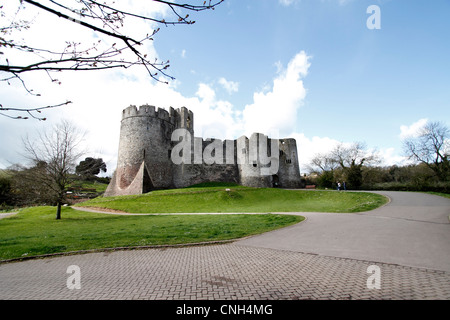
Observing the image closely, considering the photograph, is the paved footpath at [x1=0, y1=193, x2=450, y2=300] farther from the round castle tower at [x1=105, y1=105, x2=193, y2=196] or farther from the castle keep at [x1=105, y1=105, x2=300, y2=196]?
the round castle tower at [x1=105, y1=105, x2=193, y2=196]

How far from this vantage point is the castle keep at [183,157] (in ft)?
94.1

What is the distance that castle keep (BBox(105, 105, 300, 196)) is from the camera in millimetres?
28672

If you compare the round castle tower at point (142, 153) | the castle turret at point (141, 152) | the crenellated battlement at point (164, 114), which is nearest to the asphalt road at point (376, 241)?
the round castle tower at point (142, 153)

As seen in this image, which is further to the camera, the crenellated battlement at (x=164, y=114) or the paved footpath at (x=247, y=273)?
the crenellated battlement at (x=164, y=114)

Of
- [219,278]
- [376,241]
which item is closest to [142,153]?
[219,278]

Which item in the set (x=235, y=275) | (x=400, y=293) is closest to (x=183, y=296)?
(x=235, y=275)

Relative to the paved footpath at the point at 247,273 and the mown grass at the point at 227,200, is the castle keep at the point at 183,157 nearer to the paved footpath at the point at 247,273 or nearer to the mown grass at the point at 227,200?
the mown grass at the point at 227,200

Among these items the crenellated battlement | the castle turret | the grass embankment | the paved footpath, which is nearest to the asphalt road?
the paved footpath

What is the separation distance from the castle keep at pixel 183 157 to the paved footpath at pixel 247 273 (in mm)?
21660

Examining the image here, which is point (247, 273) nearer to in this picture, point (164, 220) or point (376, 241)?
point (376, 241)

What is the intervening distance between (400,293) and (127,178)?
29455 millimetres

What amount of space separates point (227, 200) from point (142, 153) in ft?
44.7

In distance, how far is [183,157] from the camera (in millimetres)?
33344
